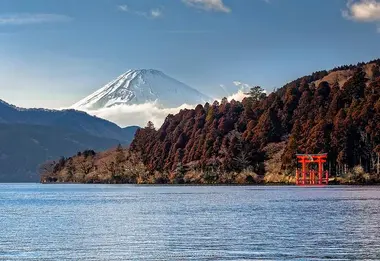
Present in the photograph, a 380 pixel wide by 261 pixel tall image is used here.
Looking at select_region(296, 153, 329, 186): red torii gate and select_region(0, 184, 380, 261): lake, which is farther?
select_region(296, 153, 329, 186): red torii gate

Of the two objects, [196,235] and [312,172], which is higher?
[312,172]

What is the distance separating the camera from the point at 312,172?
188 metres

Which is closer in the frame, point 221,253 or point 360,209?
point 221,253

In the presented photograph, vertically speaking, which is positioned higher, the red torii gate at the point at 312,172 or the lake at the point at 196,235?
the red torii gate at the point at 312,172

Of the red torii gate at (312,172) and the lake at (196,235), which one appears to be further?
the red torii gate at (312,172)

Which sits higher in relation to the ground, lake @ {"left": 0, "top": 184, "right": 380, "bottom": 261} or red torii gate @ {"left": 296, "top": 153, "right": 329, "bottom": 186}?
red torii gate @ {"left": 296, "top": 153, "right": 329, "bottom": 186}

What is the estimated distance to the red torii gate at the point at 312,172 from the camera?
7126 inches

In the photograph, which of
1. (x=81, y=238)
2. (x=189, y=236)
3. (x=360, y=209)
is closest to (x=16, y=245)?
(x=81, y=238)

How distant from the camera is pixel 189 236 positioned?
50531 mm

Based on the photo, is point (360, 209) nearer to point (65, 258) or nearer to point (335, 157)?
point (65, 258)

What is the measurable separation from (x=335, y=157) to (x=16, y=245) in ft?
480

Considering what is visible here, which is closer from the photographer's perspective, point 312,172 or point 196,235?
point 196,235

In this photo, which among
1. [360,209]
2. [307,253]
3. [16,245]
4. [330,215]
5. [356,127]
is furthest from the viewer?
[356,127]

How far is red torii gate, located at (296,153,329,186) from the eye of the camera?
18100cm
